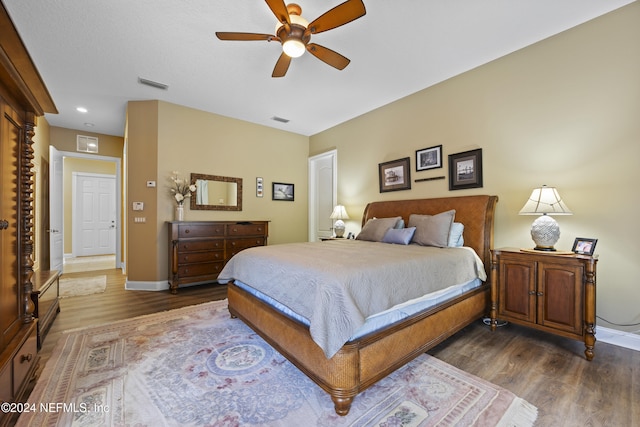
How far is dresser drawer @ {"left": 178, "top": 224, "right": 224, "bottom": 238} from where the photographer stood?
13.2 feet

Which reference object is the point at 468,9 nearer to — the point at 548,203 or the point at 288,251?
the point at 548,203

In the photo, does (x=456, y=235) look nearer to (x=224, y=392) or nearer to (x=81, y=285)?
(x=224, y=392)

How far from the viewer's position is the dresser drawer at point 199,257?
4.01 meters

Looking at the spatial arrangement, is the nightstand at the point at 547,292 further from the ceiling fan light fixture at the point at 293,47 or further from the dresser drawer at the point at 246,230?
the dresser drawer at the point at 246,230

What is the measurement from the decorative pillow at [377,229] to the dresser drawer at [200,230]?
2.28 meters

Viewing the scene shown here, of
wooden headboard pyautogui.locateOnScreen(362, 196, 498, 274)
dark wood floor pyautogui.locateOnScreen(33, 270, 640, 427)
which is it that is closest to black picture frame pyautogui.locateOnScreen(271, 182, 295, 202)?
wooden headboard pyautogui.locateOnScreen(362, 196, 498, 274)

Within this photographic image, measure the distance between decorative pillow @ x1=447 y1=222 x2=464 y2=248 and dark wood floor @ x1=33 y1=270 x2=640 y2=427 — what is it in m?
0.86

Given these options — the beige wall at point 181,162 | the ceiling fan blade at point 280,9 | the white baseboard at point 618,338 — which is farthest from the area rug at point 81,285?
the white baseboard at point 618,338

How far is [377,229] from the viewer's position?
3.64m

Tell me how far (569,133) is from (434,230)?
1.55m

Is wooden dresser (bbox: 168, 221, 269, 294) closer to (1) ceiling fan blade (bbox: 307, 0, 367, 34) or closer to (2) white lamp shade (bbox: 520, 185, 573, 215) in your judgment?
(1) ceiling fan blade (bbox: 307, 0, 367, 34)

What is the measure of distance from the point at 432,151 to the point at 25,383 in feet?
14.3

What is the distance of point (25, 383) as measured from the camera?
5.24 ft

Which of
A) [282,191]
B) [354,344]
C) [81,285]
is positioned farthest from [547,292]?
[81,285]
